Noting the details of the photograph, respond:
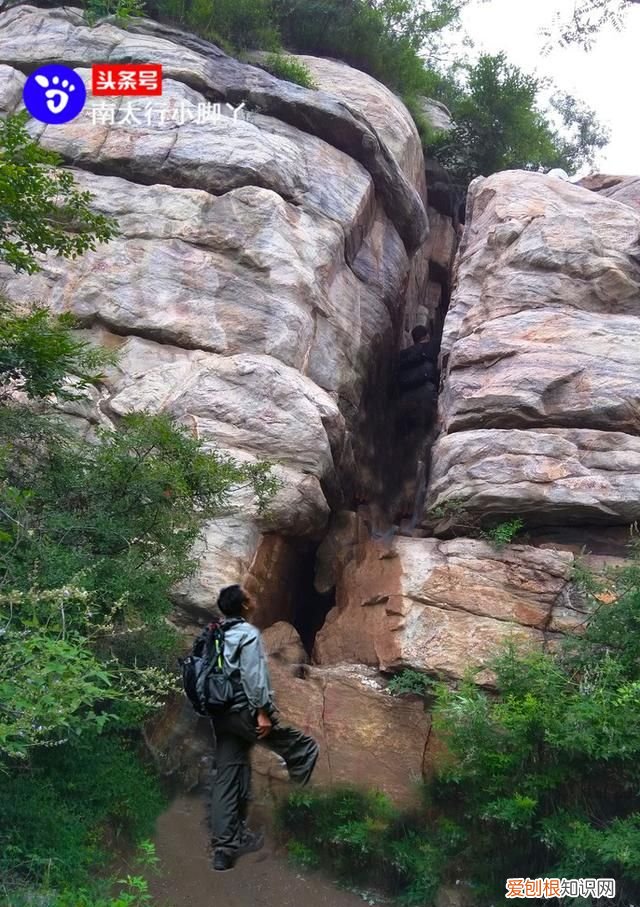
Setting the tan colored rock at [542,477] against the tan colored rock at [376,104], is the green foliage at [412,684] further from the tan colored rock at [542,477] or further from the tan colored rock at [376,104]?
the tan colored rock at [376,104]

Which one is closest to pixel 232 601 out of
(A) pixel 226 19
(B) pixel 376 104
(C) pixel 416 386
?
(C) pixel 416 386

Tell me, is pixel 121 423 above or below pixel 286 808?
above

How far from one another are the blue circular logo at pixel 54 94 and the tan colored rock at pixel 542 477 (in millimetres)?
7300

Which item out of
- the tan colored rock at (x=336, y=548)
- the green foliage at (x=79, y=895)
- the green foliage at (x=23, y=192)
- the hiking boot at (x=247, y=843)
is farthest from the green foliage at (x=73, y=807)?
the green foliage at (x=23, y=192)

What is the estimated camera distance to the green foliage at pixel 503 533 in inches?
366

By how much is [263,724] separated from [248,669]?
32 cm

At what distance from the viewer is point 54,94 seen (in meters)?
12.5

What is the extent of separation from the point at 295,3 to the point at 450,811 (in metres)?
14.7

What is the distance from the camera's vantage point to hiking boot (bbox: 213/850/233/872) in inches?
195

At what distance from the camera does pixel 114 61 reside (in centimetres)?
1280

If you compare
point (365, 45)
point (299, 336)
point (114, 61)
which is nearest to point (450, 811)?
point (299, 336)

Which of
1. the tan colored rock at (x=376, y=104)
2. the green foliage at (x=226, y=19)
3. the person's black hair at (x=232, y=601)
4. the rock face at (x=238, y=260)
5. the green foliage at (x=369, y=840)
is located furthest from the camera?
the green foliage at (x=226, y=19)

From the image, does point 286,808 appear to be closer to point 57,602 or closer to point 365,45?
point 57,602

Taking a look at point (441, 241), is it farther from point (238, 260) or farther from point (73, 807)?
point (73, 807)
